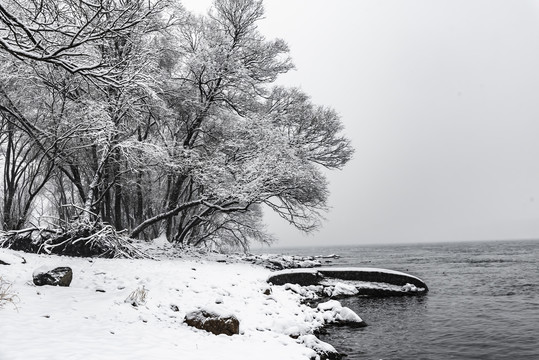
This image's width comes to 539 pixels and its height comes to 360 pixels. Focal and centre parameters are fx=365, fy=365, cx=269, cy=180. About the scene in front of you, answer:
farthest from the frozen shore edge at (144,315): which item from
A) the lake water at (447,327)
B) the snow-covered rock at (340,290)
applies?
the snow-covered rock at (340,290)

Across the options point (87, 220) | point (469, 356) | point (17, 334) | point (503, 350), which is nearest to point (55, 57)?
point (17, 334)

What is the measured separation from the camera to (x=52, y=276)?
848 centimetres

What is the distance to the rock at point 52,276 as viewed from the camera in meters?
8.30

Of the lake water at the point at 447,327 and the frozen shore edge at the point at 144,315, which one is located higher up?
the frozen shore edge at the point at 144,315

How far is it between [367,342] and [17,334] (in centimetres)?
736

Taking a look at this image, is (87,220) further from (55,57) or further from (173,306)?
(55,57)

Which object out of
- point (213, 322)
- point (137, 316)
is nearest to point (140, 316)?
point (137, 316)

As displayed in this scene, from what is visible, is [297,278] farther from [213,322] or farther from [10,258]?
[10,258]

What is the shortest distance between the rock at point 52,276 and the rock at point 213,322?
3237mm

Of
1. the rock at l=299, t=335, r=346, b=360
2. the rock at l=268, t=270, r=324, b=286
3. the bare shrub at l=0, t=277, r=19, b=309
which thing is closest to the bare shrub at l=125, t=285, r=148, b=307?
the bare shrub at l=0, t=277, r=19, b=309

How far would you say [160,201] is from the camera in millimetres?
23375

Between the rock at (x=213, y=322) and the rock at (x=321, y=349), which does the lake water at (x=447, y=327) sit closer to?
the rock at (x=321, y=349)

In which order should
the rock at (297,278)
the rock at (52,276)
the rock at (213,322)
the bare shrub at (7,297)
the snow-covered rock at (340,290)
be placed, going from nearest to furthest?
the bare shrub at (7,297) < the rock at (213,322) < the rock at (52,276) < the rock at (297,278) < the snow-covered rock at (340,290)

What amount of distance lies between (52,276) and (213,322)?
408 cm
